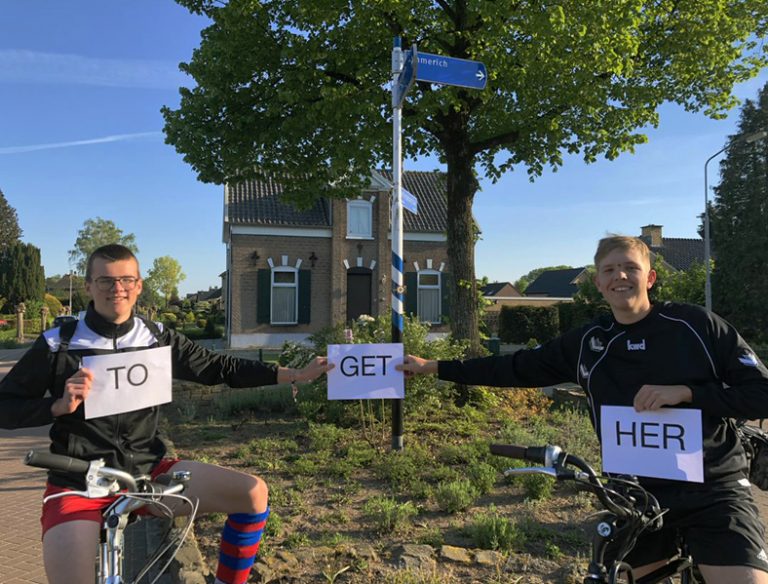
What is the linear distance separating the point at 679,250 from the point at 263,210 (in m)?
40.7

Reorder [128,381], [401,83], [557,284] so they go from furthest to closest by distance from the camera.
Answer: [557,284] < [401,83] < [128,381]

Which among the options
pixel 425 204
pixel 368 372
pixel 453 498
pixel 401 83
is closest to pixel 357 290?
pixel 425 204

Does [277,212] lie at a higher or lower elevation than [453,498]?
higher

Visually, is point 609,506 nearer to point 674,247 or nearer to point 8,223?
point 674,247

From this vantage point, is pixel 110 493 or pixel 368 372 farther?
pixel 368 372

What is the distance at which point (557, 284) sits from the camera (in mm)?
53000

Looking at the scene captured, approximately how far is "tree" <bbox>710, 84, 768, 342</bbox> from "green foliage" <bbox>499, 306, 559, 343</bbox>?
7.83 metres

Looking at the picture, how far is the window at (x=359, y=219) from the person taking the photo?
2289 centimetres

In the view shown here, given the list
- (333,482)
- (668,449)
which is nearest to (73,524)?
(668,449)

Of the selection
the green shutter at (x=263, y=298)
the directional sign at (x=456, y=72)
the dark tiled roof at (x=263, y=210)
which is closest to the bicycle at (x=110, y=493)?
the directional sign at (x=456, y=72)

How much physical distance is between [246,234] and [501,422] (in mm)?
16270

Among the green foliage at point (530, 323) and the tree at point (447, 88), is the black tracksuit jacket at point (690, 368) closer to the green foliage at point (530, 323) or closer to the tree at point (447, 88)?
the tree at point (447, 88)

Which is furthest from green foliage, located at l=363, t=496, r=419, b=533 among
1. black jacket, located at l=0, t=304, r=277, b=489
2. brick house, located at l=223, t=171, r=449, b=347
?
brick house, located at l=223, t=171, r=449, b=347

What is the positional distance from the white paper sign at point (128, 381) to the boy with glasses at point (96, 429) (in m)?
0.05
